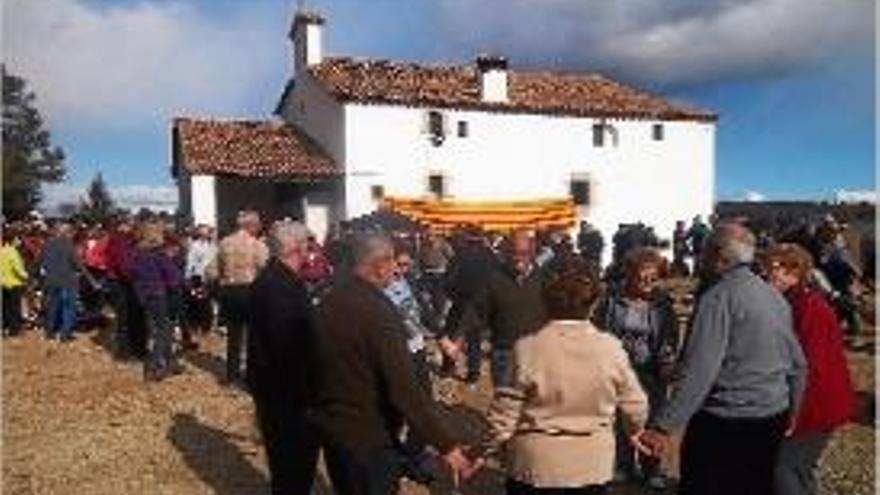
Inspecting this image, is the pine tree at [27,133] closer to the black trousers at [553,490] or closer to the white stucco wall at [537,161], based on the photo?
the white stucco wall at [537,161]

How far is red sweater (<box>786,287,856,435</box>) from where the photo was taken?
251 inches

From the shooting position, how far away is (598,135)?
131ft

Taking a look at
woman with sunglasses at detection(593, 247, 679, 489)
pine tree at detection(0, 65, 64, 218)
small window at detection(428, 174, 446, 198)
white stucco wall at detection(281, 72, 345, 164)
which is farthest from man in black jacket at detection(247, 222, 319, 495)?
pine tree at detection(0, 65, 64, 218)

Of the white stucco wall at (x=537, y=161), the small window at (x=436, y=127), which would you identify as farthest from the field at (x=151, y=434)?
the small window at (x=436, y=127)

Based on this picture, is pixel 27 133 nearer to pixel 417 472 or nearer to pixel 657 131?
pixel 657 131

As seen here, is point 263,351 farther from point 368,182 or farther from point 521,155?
point 521,155

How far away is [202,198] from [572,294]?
29.9 meters

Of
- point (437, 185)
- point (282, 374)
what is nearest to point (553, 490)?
point (282, 374)

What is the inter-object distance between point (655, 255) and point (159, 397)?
22.3 ft

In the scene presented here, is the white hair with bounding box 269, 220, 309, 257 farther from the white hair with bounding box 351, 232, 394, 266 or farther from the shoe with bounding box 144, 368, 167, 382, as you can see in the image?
the shoe with bounding box 144, 368, 167, 382

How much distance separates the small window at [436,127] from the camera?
121 ft

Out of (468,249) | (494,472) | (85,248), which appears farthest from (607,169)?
(494,472)

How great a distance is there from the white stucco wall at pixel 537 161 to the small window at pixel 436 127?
18cm

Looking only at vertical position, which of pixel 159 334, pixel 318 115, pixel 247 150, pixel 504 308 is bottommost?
pixel 159 334
